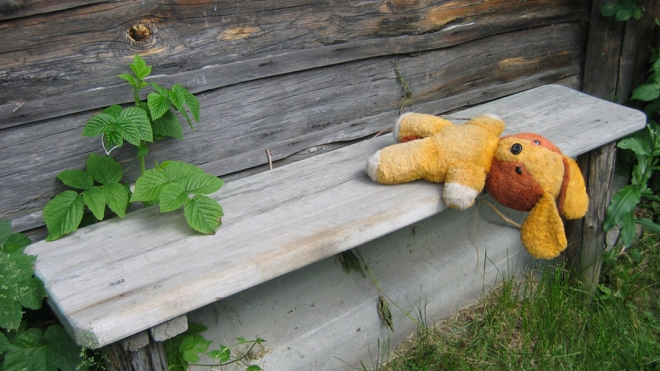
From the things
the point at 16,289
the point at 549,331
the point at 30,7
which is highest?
the point at 30,7

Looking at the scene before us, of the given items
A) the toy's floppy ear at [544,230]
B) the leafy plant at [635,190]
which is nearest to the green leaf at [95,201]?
the toy's floppy ear at [544,230]

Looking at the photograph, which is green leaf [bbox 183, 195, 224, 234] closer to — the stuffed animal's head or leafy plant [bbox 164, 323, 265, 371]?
leafy plant [bbox 164, 323, 265, 371]

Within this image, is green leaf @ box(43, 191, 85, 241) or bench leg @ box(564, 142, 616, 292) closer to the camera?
green leaf @ box(43, 191, 85, 241)

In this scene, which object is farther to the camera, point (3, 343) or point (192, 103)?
point (192, 103)

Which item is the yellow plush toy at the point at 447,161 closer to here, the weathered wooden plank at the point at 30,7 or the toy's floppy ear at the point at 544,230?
the toy's floppy ear at the point at 544,230

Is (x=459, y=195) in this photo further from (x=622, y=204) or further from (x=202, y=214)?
(x=622, y=204)

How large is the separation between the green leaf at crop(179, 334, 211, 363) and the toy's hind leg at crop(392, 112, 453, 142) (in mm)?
969

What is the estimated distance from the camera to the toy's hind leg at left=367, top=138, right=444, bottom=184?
2100mm

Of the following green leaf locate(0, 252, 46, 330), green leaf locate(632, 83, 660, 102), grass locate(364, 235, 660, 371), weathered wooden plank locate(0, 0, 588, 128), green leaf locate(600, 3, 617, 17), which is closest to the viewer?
green leaf locate(0, 252, 46, 330)

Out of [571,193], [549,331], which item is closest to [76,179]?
[571,193]

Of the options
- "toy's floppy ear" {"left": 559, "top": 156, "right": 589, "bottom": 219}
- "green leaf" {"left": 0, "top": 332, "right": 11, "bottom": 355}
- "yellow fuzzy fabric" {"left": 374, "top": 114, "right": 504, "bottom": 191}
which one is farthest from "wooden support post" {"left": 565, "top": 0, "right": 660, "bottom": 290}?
"green leaf" {"left": 0, "top": 332, "right": 11, "bottom": 355}

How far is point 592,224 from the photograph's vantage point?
2.95 meters

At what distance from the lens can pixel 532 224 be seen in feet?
6.93

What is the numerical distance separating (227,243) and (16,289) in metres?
0.56
